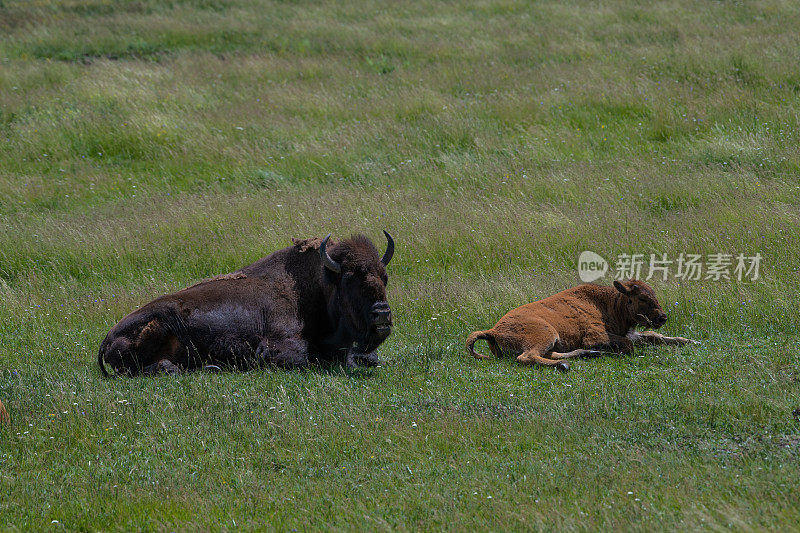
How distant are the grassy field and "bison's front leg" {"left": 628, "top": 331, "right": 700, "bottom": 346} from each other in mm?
301

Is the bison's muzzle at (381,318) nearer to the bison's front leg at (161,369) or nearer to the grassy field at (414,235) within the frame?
the grassy field at (414,235)

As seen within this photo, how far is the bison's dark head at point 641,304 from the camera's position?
10.0 m

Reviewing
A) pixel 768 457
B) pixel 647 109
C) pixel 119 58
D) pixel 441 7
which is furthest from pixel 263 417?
pixel 441 7

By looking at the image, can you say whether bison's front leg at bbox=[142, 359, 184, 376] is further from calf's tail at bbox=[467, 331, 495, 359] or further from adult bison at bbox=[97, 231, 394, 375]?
calf's tail at bbox=[467, 331, 495, 359]

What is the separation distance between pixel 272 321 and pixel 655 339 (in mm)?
4151

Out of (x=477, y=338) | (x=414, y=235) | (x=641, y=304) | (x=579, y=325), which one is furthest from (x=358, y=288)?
(x=414, y=235)

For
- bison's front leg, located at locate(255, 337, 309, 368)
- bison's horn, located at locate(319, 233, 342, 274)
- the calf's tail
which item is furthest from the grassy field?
bison's horn, located at locate(319, 233, 342, 274)

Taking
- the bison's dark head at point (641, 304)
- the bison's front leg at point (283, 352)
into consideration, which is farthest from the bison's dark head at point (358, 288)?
the bison's dark head at point (641, 304)

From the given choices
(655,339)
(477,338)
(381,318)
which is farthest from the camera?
(655,339)

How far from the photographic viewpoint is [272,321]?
9602 mm

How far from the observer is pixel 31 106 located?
2034 cm

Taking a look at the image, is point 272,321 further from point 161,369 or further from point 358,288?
point 161,369

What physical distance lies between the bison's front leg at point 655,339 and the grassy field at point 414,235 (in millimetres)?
301

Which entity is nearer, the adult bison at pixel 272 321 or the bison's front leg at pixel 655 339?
the adult bison at pixel 272 321
